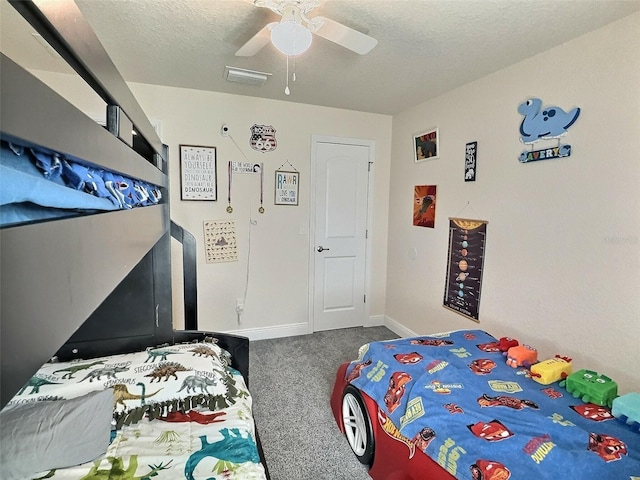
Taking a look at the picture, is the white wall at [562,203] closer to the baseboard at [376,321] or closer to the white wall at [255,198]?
the baseboard at [376,321]

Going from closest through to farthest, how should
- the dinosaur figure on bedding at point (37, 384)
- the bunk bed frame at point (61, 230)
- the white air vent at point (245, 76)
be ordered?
the bunk bed frame at point (61, 230)
the dinosaur figure on bedding at point (37, 384)
the white air vent at point (245, 76)

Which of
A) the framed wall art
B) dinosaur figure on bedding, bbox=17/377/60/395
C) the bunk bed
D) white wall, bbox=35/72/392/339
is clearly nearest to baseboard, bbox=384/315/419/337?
white wall, bbox=35/72/392/339

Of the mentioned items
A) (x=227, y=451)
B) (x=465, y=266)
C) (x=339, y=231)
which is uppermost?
(x=339, y=231)

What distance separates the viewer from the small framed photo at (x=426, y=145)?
9.68ft

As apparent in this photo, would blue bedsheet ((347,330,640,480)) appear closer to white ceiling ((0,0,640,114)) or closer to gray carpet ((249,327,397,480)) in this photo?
gray carpet ((249,327,397,480))

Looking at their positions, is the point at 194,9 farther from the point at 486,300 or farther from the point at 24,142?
the point at 486,300

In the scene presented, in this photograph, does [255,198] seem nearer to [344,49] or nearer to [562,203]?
[344,49]

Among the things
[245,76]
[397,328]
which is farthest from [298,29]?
[397,328]

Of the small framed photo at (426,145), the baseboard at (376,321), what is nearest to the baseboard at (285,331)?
the baseboard at (376,321)

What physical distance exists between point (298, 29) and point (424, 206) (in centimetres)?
210

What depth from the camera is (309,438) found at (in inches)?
76.6

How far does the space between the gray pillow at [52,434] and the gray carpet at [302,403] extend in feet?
3.09

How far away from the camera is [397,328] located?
3.55 meters

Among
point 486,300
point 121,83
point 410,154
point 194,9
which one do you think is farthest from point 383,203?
point 121,83
